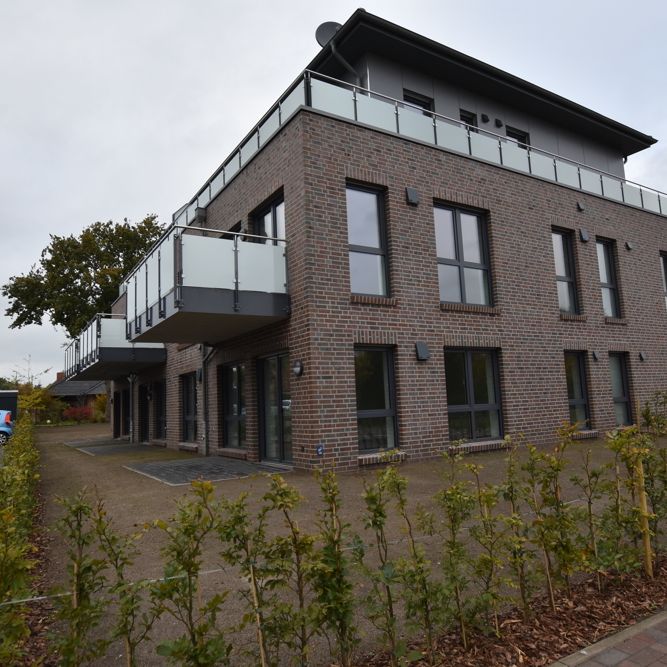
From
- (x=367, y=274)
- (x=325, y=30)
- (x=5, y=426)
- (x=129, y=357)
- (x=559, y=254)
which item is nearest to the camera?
(x=367, y=274)

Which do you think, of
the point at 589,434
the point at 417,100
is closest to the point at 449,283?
the point at 589,434

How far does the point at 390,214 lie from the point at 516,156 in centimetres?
443

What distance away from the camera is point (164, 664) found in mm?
2754

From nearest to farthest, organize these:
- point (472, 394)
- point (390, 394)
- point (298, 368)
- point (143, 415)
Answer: point (298, 368)
point (390, 394)
point (472, 394)
point (143, 415)

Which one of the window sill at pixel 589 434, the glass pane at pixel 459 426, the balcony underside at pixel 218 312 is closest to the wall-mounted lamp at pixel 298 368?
the balcony underside at pixel 218 312

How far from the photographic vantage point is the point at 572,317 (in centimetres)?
1248

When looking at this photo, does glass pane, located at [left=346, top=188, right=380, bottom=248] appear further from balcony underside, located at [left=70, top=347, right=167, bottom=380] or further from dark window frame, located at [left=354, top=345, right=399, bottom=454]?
balcony underside, located at [left=70, top=347, right=167, bottom=380]

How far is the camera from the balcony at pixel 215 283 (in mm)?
8766

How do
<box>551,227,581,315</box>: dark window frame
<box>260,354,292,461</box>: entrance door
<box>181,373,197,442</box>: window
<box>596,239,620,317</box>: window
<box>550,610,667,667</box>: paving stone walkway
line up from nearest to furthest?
1. <box>550,610,667,667</box>: paving stone walkway
2. <box>260,354,292,461</box>: entrance door
3. <box>551,227,581,315</box>: dark window frame
4. <box>596,239,620,317</box>: window
5. <box>181,373,197,442</box>: window

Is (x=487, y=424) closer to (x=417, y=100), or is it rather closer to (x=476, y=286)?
(x=476, y=286)

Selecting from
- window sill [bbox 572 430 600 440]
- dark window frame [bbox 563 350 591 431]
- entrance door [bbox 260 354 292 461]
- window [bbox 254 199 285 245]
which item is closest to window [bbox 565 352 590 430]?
dark window frame [bbox 563 350 591 431]

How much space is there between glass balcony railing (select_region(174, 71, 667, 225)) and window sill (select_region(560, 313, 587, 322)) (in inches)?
133

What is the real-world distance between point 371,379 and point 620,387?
7882 millimetres

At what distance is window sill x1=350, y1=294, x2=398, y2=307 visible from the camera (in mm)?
9352
